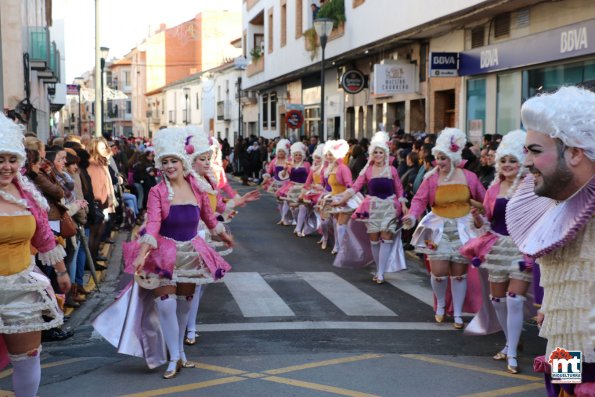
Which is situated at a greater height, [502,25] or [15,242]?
[502,25]

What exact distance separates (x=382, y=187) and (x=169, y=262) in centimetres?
518

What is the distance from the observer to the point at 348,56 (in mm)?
25969

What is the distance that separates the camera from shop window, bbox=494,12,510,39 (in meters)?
16.6

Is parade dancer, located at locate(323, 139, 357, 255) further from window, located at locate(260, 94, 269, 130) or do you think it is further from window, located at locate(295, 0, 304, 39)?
window, located at locate(260, 94, 269, 130)

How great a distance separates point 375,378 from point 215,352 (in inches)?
63.3

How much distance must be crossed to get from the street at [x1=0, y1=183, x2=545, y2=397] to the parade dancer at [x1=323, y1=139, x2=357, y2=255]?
78.1 inches

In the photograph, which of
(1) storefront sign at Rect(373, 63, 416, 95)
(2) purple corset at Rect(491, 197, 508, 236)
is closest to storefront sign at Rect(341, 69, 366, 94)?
(1) storefront sign at Rect(373, 63, 416, 95)

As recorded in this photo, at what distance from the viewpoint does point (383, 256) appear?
11.1 metres

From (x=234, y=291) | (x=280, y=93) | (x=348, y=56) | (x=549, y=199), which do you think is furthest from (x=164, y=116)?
(x=549, y=199)

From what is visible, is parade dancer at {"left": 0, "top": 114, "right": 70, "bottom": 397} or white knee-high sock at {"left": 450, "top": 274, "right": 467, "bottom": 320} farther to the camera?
white knee-high sock at {"left": 450, "top": 274, "right": 467, "bottom": 320}

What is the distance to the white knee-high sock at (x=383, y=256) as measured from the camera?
11094mm

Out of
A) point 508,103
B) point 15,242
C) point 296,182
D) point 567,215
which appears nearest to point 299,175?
point 296,182

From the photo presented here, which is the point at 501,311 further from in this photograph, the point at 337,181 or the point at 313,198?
the point at 313,198

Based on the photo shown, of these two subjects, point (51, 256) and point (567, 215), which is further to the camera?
point (51, 256)
